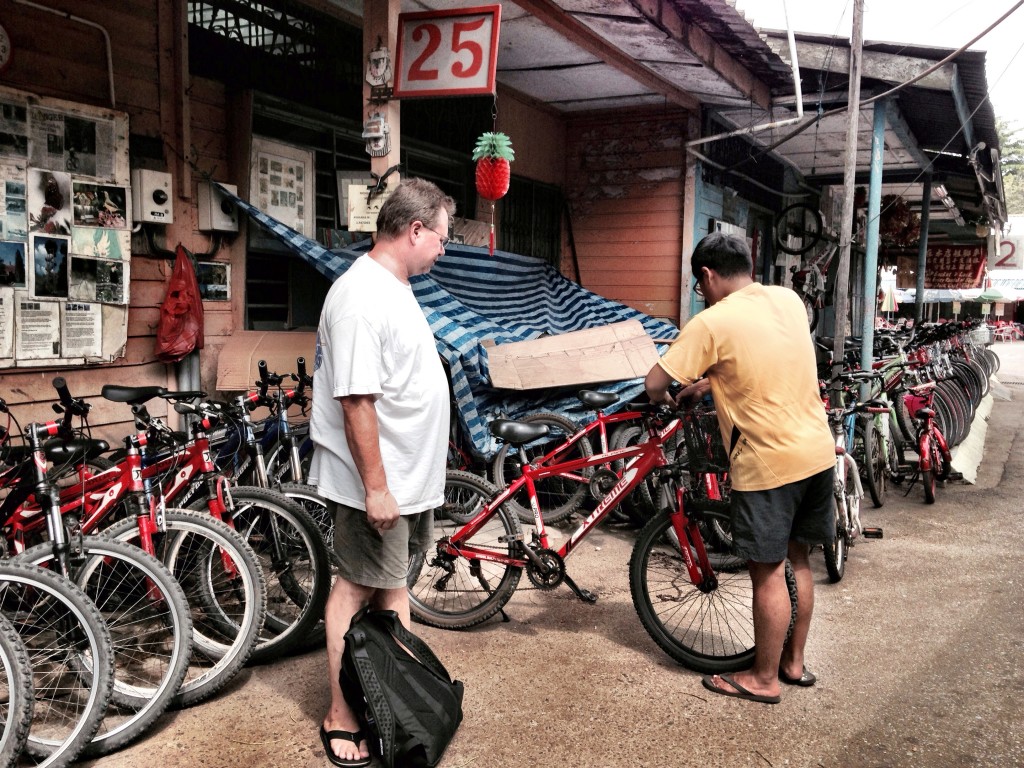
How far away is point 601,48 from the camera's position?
7.18 metres

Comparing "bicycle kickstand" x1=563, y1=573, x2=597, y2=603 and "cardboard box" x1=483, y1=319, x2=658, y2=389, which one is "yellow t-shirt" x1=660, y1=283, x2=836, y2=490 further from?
"cardboard box" x1=483, y1=319, x2=658, y2=389

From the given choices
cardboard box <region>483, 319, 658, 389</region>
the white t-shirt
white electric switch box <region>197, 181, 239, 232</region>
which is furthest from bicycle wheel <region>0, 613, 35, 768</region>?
cardboard box <region>483, 319, 658, 389</region>

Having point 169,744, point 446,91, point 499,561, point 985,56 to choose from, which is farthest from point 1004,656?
point 985,56

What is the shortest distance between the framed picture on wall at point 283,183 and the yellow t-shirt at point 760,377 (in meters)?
3.72

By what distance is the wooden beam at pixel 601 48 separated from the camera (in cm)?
595

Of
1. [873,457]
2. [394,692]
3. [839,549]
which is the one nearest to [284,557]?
[394,692]

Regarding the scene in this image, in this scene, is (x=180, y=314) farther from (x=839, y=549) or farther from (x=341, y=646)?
(x=839, y=549)

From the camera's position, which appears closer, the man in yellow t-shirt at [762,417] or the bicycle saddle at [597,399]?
the man in yellow t-shirt at [762,417]

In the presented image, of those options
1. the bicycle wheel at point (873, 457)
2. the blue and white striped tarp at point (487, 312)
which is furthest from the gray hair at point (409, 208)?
the bicycle wheel at point (873, 457)

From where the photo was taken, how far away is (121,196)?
16.3ft

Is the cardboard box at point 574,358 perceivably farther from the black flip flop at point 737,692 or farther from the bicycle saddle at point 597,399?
the black flip flop at point 737,692

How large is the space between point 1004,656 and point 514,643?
2.44 metres

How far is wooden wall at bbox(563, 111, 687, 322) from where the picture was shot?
9.43 meters

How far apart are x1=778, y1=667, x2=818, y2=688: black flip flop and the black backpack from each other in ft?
5.33
